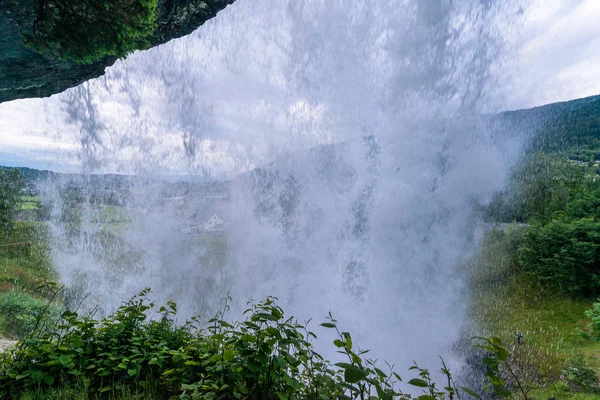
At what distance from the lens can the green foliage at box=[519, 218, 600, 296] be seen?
16.1 m

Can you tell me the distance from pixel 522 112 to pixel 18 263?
55.4 meters

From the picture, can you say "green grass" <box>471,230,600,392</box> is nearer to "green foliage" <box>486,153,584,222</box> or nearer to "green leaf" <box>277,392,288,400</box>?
"green foliage" <box>486,153,584,222</box>

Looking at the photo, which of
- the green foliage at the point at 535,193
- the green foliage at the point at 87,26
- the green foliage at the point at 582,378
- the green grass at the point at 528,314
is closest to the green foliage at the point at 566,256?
the green grass at the point at 528,314

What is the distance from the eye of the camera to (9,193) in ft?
54.2

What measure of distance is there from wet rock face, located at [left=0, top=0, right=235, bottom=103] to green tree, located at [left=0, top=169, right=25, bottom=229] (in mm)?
14625

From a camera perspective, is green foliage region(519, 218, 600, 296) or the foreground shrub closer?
the foreground shrub

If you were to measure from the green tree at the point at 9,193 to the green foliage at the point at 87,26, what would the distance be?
18.2m

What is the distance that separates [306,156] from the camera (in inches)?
936

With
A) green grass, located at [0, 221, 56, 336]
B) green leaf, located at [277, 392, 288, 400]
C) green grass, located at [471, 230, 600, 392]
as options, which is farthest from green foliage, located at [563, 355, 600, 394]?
green grass, located at [0, 221, 56, 336]

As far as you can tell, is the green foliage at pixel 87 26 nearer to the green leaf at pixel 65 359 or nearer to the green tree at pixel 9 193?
the green leaf at pixel 65 359

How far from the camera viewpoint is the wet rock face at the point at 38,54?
420 centimetres

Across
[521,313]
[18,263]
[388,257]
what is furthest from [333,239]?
[18,263]

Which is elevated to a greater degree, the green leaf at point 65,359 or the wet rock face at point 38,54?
the wet rock face at point 38,54

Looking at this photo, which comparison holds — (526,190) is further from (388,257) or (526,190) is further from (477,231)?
(388,257)
